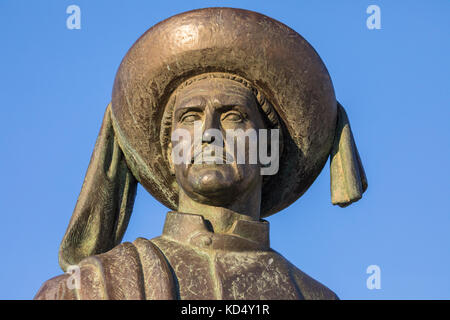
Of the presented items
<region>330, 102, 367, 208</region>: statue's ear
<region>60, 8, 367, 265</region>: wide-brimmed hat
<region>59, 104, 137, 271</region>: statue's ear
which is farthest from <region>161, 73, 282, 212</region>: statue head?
<region>59, 104, 137, 271</region>: statue's ear

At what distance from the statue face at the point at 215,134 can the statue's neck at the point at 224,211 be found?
0.06m

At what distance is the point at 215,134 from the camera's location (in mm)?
7391

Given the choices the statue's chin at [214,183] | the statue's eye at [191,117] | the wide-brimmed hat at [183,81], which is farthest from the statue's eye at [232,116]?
the statue's chin at [214,183]

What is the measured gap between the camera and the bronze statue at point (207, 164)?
276 inches

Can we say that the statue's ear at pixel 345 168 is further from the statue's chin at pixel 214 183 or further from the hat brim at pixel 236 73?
the statue's chin at pixel 214 183

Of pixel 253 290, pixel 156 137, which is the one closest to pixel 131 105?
pixel 156 137

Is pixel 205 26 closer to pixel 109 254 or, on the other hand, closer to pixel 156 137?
pixel 156 137

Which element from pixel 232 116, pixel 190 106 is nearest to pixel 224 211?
pixel 232 116

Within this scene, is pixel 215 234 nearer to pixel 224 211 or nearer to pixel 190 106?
pixel 224 211

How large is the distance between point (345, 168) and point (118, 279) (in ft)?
7.32

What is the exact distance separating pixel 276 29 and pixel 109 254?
2.27 metres
